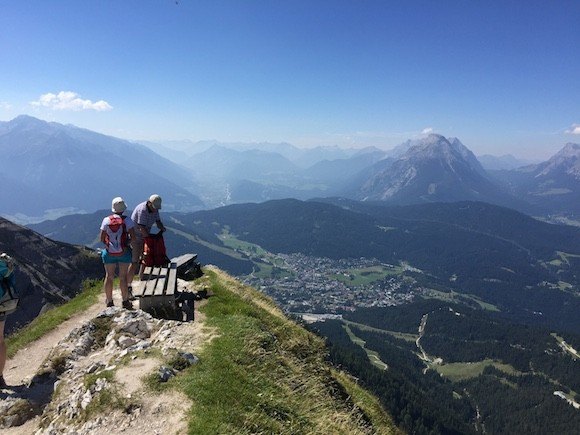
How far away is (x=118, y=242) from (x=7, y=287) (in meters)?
4.47

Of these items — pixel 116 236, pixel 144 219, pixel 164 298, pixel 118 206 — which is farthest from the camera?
pixel 144 219

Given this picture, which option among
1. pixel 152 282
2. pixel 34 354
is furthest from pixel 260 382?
pixel 34 354

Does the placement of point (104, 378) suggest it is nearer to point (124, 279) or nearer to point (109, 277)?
point (124, 279)

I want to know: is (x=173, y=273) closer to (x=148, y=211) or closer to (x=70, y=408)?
(x=148, y=211)

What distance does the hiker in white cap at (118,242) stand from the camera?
15.4 meters

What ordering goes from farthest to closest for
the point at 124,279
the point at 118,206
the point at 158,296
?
the point at 124,279 → the point at 118,206 → the point at 158,296

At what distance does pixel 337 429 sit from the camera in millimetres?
9820

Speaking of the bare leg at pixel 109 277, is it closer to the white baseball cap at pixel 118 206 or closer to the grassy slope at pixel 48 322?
the white baseball cap at pixel 118 206

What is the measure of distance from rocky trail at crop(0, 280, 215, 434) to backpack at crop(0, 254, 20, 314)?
7.61 ft

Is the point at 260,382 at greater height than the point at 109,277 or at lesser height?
lesser

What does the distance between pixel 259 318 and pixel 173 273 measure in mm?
4305

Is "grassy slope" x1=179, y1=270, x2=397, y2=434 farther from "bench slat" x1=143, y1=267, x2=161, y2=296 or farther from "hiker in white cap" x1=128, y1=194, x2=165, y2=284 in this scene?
"hiker in white cap" x1=128, y1=194, x2=165, y2=284

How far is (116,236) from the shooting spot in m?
15.5

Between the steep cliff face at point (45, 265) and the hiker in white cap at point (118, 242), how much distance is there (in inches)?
1681
